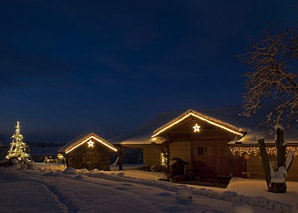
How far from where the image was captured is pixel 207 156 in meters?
22.5

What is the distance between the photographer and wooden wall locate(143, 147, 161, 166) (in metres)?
26.9

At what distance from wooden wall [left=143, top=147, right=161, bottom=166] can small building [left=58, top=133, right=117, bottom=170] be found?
3.72 m

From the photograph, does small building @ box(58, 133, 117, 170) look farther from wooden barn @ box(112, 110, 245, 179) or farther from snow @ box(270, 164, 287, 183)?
snow @ box(270, 164, 287, 183)

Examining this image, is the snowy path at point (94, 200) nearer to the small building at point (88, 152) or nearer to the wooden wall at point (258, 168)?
the wooden wall at point (258, 168)

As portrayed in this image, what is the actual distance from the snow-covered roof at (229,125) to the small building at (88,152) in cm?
129

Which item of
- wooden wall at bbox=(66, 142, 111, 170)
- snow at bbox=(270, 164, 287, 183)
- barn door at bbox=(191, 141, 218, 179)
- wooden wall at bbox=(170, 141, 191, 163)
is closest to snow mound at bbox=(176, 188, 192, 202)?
snow at bbox=(270, 164, 287, 183)

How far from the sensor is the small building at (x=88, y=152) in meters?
24.2

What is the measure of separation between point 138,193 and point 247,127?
11797 millimetres

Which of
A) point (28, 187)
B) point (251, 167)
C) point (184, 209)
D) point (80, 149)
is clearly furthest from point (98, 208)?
point (80, 149)

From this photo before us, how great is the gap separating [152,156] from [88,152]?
578cm

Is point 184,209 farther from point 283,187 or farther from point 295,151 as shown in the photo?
point 295,151

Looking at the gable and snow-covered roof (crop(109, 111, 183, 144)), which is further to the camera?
snow-covered roof (crop(109, 111, 183, 144))

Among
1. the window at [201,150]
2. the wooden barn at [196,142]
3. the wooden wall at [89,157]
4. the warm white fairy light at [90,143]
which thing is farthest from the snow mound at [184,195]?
the wooden wall at [89,157]

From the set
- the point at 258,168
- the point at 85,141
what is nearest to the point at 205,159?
the point at 258,168
